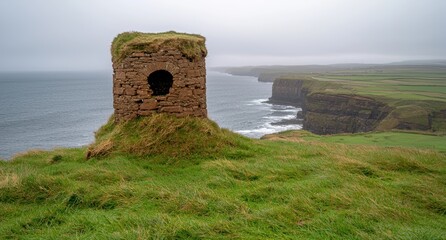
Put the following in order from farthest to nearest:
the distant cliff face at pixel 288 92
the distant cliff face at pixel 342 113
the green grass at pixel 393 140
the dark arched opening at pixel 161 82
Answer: the distant cliff face at pixel 288 92, the distant cliff face at pixel 342 113, the green grass at pixel 393 140, the dark arched opening at pixel 161 82

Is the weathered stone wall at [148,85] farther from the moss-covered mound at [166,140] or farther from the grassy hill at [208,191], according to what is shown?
the grassy hill at [208,191]

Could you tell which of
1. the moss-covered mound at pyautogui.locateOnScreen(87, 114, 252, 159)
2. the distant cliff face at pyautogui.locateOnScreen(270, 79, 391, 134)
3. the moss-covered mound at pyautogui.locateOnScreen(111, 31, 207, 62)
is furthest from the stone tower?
the distant cliff face at pyautogui.locateOnScreen(270, 79, 391, 134)

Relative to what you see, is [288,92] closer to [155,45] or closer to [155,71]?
[155,71]

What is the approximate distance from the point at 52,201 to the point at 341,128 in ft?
183

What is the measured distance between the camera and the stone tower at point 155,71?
1198cm

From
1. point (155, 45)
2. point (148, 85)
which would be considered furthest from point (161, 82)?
point (155, 45)

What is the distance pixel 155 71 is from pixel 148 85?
524mm

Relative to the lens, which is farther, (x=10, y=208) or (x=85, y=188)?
(x=85, y=188)

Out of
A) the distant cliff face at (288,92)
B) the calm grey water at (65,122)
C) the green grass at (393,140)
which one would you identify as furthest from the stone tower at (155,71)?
the distant cliff face at (288,92)

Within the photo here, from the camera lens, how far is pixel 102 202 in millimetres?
7566

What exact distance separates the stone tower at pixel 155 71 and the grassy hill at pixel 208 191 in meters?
0.52

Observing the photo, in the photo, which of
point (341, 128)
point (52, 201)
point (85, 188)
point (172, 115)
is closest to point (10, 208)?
point (52, 201)

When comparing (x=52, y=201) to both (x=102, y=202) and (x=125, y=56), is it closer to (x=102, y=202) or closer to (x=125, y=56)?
(x=102, y=202)

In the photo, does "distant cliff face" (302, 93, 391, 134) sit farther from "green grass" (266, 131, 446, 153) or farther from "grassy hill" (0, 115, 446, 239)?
"grassy hill" (0, 115, 446, 239)
